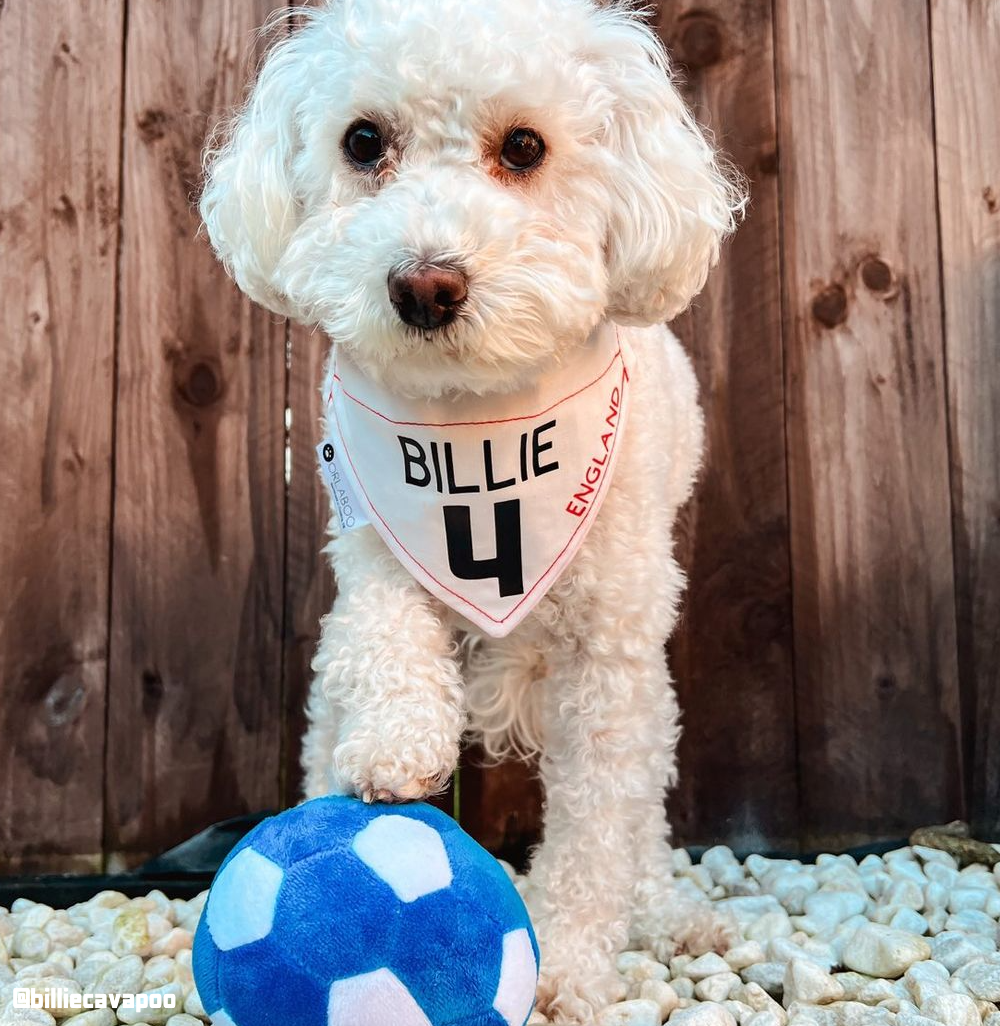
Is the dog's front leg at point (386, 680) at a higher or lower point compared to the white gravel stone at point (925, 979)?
higher

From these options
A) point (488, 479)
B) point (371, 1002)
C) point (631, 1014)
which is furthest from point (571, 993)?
point (488, 479)

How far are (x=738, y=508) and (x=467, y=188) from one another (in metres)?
1.40

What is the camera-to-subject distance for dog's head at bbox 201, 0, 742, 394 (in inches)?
59.9

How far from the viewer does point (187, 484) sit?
8.59ft

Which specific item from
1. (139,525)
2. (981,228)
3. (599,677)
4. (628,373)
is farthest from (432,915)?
(981,228)

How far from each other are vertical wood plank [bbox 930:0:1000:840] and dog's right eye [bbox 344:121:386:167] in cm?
163

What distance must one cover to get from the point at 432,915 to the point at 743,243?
198cm

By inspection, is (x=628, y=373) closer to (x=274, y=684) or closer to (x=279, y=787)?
(x=274, y=684)

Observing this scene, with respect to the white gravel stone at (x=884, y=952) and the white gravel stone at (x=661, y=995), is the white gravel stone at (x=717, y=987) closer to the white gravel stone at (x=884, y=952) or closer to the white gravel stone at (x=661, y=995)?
the white gravel stone at (x=661, y=995)

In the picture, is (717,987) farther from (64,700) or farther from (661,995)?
(64,700)

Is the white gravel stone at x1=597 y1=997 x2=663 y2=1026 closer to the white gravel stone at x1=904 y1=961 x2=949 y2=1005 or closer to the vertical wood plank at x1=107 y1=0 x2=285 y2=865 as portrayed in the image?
the white gravel stone at x1=904 y1=961 x2=949 y2=1005

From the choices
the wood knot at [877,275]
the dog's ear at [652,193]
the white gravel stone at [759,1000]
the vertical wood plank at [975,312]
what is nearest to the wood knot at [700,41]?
the vertical wood plank at [975,312]

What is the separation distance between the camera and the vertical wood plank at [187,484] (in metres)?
2.59

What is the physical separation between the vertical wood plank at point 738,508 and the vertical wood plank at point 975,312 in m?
0.43
